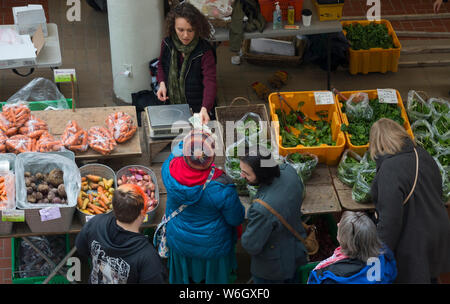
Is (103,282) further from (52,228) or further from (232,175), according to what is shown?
(232,175)

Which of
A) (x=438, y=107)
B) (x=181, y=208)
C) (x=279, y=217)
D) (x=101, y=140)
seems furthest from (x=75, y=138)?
(x=438, y=107)

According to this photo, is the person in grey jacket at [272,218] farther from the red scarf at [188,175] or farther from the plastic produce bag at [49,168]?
the plastic produce bag at [49,168]

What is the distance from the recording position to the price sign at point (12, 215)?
504 centimetres

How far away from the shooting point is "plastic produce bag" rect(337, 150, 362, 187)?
5668 mm

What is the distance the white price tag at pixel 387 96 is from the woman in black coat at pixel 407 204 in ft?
4.85

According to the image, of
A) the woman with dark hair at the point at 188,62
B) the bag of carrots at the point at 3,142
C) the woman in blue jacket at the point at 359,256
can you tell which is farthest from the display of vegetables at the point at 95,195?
the woman in blue jacket at the point at 359,256

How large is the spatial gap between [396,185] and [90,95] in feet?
14.4

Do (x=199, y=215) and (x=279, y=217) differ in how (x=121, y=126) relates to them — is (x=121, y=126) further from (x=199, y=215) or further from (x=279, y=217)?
(x=279, y=217)

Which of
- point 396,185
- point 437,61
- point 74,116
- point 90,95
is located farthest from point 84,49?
point 396,185

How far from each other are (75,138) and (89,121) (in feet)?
1.33

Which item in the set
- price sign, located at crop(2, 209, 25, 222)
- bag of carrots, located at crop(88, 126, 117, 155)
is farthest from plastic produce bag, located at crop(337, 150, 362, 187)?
price sign, located at crop(2, 209, 25, 222)

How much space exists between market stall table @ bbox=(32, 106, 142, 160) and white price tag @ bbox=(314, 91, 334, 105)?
172 cm

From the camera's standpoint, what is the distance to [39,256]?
5812 mm
